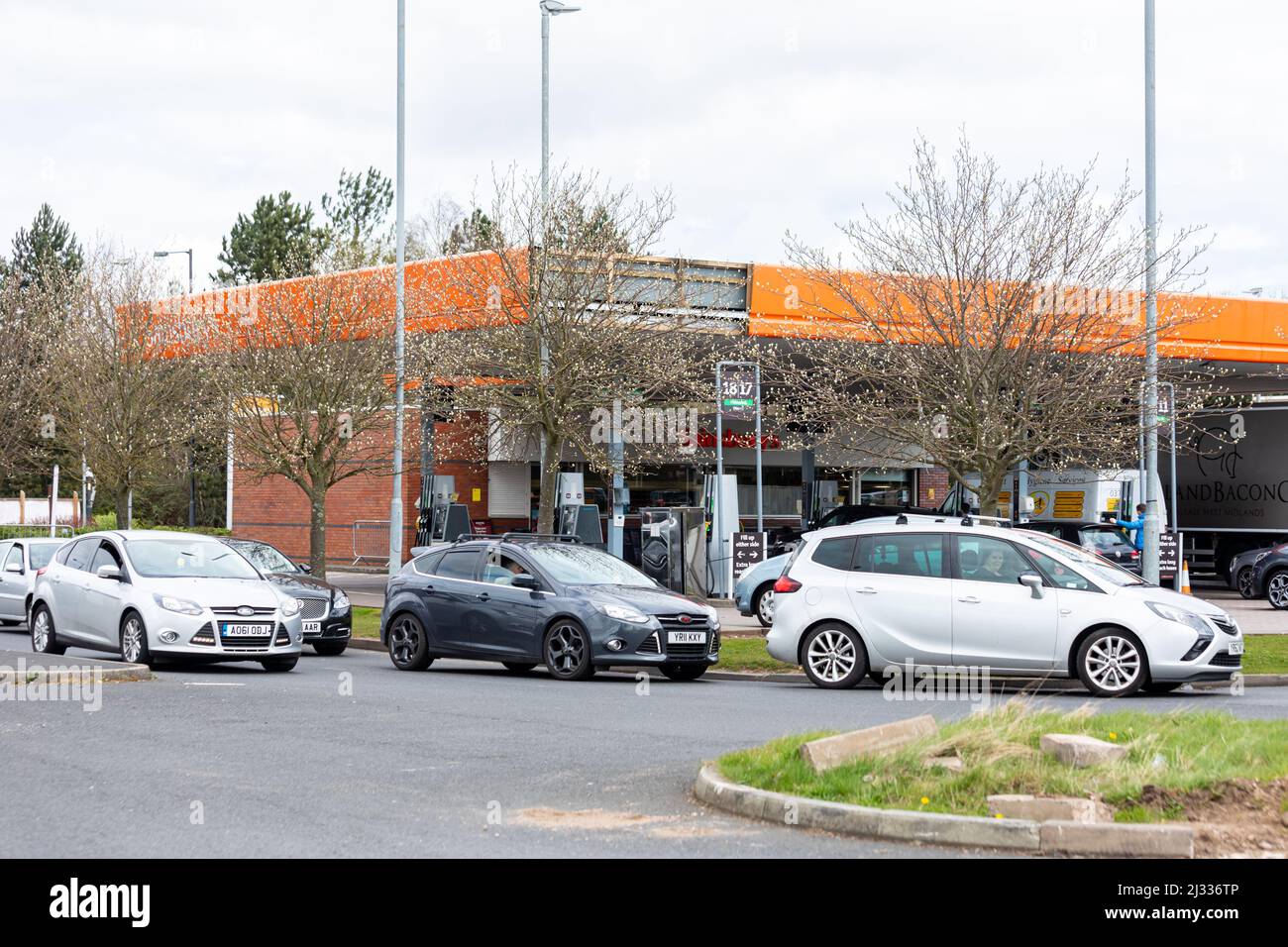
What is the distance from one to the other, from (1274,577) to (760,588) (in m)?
11.3

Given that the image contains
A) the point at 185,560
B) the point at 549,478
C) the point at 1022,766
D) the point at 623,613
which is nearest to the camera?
the point at 1022,766

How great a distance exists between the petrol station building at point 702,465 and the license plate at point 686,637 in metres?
8.01

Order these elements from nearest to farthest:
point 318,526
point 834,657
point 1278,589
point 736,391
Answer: point 834,657, point 736,391, point 318,526, point 1278,589

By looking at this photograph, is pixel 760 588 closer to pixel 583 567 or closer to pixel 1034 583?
pixel 583 567

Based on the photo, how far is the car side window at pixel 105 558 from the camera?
18.0 metres

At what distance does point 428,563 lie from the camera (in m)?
18.8

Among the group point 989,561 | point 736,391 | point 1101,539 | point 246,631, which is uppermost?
point 736,391

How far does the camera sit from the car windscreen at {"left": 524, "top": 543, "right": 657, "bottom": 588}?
17.5 m

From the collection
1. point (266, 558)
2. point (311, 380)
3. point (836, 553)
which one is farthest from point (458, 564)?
point (311, 380)

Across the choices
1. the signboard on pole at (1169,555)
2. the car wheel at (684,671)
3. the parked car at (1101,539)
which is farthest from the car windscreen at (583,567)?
the parked car at (1101,539)

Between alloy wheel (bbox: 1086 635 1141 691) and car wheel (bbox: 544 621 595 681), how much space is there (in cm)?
514

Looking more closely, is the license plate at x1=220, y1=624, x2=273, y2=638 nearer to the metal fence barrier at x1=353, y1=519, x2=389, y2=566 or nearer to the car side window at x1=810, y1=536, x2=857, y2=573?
the car side window at x1=810, y1=536, x2=857, y2=573
